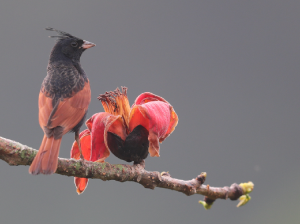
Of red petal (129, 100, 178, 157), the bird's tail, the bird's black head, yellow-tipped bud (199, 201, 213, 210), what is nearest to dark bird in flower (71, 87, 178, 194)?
red petal (129, 100, 178, 157)

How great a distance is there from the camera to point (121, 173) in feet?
4.25

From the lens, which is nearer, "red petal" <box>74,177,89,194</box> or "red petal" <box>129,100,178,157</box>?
"red petal" <box>129,100,178,157</box>

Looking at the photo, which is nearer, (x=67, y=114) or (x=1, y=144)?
(x=1, y=144)

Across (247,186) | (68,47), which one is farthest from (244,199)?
(68,47)

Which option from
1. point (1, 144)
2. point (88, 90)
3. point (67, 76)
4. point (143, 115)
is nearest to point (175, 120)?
point (143, 115)

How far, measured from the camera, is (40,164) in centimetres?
106

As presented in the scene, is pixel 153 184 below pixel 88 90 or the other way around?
below

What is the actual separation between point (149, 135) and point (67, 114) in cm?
39

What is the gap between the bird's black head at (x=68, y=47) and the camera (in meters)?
1.81

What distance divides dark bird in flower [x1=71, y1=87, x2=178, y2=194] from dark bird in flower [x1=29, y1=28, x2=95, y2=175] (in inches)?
4.1

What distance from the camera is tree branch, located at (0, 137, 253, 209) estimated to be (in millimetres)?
1060

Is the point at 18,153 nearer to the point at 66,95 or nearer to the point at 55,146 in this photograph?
the point at 55,146

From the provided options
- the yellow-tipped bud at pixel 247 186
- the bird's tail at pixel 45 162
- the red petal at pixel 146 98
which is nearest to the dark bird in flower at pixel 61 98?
the bird's tail at pixel 45 162

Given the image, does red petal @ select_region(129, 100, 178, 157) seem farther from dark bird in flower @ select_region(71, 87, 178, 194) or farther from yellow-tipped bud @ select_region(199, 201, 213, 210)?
yellow-tipped bud @ select_region(199, 201, 213, 210)
